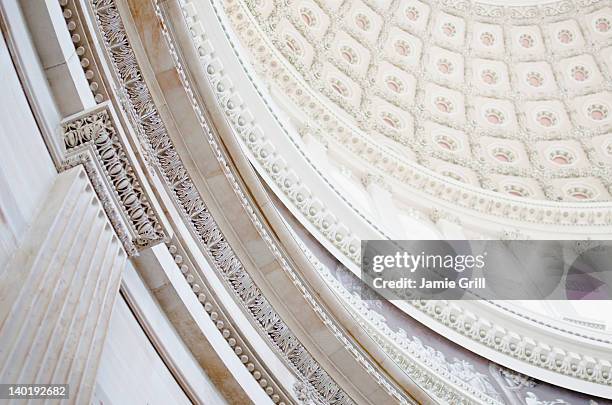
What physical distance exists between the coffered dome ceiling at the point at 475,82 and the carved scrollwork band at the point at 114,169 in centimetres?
1128

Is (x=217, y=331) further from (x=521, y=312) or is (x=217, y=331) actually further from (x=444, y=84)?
(x=444, y=84)

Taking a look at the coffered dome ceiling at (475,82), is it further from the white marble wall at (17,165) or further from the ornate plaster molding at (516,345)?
the white marble wall at (17,165)

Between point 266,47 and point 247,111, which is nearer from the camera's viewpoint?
point 247,111

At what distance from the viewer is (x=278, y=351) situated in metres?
6.72

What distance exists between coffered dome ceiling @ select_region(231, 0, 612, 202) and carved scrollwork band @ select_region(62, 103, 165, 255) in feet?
37.0

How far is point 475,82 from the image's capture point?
21.0 m

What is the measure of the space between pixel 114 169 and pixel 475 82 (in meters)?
17.7

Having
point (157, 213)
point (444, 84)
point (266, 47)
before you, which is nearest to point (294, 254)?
point (157, 213)

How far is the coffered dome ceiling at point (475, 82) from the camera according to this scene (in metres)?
18.0

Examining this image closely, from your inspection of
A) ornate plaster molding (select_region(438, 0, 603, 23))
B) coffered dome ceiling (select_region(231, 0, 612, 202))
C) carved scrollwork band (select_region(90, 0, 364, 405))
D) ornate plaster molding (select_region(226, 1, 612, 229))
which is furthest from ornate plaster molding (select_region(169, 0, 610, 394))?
ornate plaster molding (select_region(438, 0, 603, 23))

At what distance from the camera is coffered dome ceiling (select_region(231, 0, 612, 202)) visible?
18031 mm

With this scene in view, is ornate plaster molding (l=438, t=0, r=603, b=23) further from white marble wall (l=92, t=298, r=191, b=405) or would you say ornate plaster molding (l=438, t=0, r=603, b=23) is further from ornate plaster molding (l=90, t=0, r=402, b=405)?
white marble wall (l=92, t=298, r=191, b=405)

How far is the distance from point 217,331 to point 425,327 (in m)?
5.13

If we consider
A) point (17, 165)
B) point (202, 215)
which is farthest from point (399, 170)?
point (17, 165)
